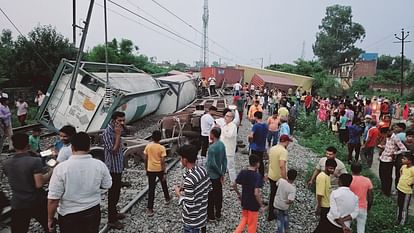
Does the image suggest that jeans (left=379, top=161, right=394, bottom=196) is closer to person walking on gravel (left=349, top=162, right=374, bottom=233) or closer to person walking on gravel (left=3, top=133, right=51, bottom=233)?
person walking on gravel (left=349, top=162, right=374, bottom=233)

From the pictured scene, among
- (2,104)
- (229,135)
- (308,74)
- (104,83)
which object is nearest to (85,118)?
(104,83)

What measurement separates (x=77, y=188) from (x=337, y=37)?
66.7m

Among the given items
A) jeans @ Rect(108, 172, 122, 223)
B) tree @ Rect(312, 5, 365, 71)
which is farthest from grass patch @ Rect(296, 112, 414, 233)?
tree @ Rect(312, 5, 365, 71)

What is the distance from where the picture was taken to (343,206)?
4.28 metres

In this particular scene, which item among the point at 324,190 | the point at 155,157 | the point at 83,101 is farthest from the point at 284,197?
the point at 83,101

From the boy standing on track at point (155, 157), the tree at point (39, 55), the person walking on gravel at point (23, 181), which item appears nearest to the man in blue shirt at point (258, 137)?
the boy standing on track at point (155, 157)

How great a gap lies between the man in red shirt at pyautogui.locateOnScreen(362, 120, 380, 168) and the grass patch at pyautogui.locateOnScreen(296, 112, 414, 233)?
1.19 ft

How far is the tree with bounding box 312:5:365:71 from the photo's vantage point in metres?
62.0

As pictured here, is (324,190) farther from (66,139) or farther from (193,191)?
(66,139)

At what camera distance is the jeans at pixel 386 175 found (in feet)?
25.1

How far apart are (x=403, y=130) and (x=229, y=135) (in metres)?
4.38

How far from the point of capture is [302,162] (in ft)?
34.8

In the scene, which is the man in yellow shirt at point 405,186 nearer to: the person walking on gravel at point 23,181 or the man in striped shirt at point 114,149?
the man in striped shirt at point 114,149

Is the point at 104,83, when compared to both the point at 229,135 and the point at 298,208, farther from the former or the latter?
the point at 298,208
